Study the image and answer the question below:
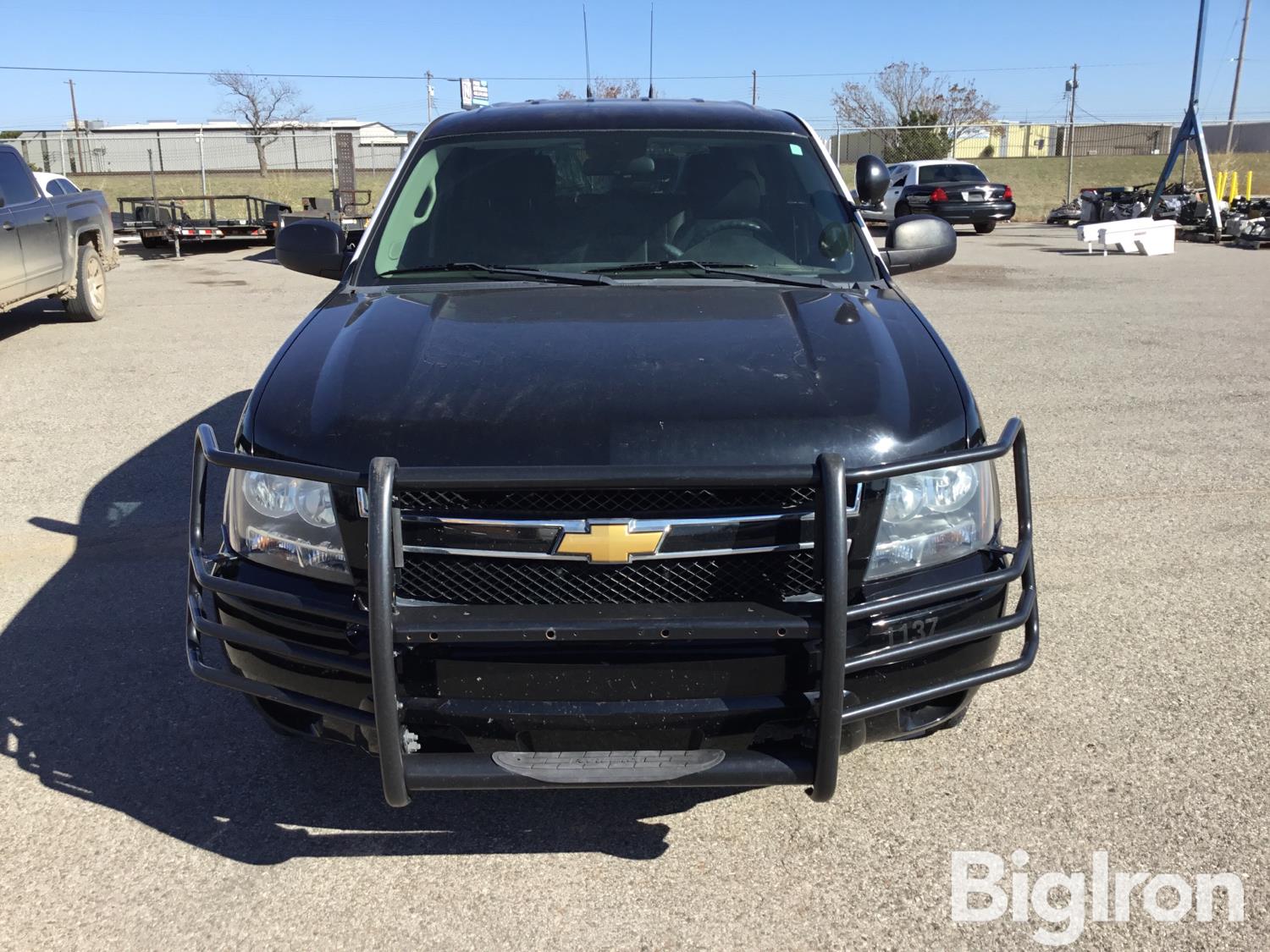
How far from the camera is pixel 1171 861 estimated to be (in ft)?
9.23

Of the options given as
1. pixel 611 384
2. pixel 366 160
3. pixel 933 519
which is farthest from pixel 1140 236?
pixel 366 160

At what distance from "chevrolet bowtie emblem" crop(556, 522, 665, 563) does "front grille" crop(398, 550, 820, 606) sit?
4cm

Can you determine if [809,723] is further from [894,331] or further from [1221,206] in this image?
[1221,206]

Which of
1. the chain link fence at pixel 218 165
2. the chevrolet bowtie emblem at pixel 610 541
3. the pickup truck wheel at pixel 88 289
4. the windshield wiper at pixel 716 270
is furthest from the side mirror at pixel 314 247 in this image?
the chain link fence at pixel 218 165

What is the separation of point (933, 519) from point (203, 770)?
2.18 metres

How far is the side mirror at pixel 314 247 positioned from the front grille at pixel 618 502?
204 cm

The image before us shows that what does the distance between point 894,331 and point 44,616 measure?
339 cm

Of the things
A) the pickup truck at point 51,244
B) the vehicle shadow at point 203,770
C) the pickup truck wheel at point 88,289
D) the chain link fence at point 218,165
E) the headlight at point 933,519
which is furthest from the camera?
the chain link fence at point 218,165

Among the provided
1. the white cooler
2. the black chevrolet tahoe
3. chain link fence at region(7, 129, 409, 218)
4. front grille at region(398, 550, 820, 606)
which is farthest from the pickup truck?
chain link fence at region(7, 129, 409, 218)

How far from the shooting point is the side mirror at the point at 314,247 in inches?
165

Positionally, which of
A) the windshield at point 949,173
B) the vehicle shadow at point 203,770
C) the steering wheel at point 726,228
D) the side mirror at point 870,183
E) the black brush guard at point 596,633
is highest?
the side mirror at point 870,183

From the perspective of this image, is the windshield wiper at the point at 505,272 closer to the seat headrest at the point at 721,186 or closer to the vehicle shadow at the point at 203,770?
the seat headrest at the point at 721,186

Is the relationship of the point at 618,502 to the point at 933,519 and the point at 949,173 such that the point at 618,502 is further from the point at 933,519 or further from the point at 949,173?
the point at 949,173

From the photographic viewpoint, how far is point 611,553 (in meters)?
2.42
